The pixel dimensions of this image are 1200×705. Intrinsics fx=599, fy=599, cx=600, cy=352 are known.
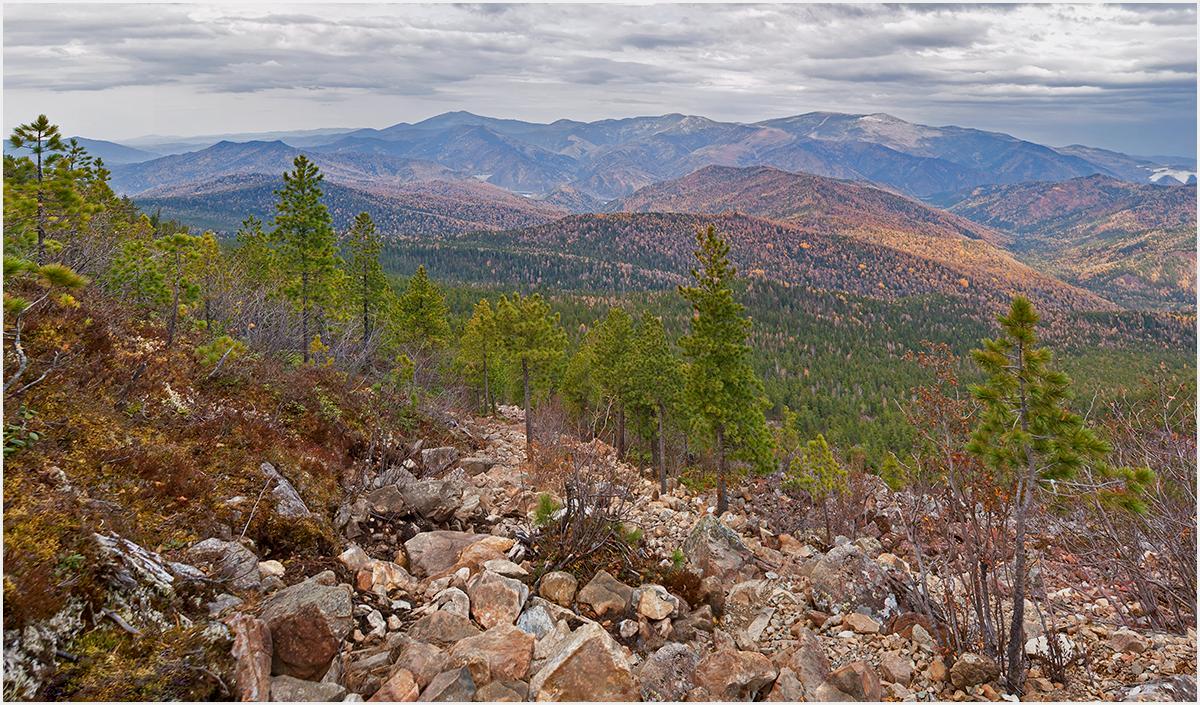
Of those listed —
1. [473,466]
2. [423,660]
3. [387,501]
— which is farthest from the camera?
[473,466]

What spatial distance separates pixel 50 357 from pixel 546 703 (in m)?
7.81

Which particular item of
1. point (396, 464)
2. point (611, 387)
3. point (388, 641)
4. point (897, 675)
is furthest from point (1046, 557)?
point (611, 387)

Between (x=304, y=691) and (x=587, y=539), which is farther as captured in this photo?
(x=587, y=539)

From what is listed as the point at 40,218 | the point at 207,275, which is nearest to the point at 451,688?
the point at 40,218

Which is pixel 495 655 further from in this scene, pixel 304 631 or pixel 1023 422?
pixel 1023 422

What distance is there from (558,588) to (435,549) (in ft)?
6.32

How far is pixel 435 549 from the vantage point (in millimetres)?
8008

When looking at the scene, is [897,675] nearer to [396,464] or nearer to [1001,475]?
[1001,475]

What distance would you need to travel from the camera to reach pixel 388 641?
5.94m

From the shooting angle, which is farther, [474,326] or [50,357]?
[474,326]

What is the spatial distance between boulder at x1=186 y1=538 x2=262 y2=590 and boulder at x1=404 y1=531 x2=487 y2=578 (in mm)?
1949

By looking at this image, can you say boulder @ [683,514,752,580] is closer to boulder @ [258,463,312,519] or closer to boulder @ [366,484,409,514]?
boulder @ [366,484,409,514]

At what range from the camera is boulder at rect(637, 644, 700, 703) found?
577cm

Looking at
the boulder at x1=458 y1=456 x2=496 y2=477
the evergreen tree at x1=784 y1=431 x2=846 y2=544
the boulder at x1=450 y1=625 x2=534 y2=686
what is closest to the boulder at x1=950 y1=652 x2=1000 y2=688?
the boulder at x1=450 y1=625 x2=534 y2=686
